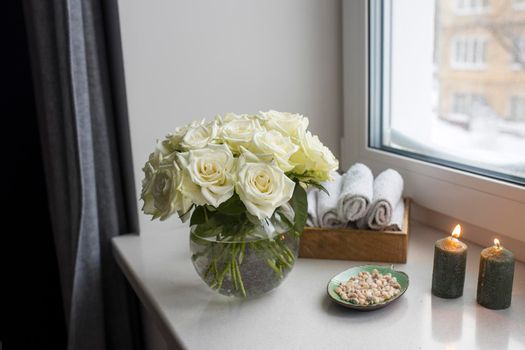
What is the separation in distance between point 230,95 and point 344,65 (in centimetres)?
30

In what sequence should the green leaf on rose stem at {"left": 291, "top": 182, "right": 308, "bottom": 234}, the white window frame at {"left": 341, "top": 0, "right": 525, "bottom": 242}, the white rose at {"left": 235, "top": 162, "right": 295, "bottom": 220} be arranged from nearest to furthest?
the white rose at {"left": 235, "top": 162, "right": 295, "bottom": 220}, the green leaf on rose stem at {"left": 291, "top": 182, "right": 308, "bottom": 234}, the white window frame at {"left": 341, "top": 0, "right": 525, "bottom": 242}

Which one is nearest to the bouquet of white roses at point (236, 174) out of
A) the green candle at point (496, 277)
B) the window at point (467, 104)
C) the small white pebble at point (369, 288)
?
the small white pebble at point (369, 288)

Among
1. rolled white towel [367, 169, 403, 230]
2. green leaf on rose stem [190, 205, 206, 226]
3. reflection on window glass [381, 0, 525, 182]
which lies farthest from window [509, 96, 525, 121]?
green leaf on rose stem [190, 205, 206, 226]

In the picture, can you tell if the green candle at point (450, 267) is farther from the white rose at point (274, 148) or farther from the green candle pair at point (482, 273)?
the white rose at point (274, 148)

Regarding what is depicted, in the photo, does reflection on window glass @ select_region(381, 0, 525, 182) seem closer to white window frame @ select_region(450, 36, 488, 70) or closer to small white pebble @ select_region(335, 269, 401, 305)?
white window frame @ select_region(450, 36, 488, 70)

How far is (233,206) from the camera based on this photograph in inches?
30.0

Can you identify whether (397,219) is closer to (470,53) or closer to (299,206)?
→ (299,206)

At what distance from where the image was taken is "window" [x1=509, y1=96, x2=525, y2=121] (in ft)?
2.94

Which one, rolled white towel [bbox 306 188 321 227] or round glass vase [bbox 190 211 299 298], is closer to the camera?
round glass vase [bbox 190 211 299 298]

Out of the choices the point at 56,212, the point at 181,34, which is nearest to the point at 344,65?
the point at 181,34

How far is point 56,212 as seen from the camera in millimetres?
1238

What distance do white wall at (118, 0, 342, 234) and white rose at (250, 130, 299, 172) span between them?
0.40m

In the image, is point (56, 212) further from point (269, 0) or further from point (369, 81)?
point (369, 81)

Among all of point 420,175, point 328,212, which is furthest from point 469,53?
point 328,212
